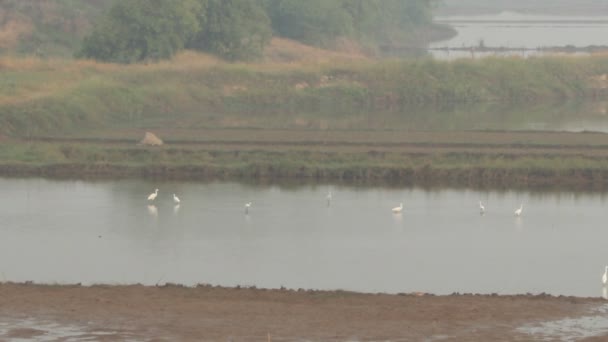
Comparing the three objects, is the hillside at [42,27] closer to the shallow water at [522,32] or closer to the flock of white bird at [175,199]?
the shallow water at [522,32]

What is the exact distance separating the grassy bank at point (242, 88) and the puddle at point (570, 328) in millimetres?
21250

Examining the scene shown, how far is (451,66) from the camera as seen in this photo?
51.6 metres

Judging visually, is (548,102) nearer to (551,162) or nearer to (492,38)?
(551,162)

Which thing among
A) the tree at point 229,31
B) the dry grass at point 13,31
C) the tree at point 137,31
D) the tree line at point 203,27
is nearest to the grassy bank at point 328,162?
the tree at point 137,31

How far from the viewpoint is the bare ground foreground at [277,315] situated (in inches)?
526

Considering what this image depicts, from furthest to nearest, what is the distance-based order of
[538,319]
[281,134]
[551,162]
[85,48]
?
[85,48], [281,134], [551,162], [538,319]

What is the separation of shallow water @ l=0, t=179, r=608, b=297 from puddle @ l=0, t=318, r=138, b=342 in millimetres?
3402

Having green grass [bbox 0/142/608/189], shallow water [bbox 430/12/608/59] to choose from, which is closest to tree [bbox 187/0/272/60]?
shallow water [bbox 430/12/608/59]

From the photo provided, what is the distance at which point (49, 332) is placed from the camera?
13.4 m

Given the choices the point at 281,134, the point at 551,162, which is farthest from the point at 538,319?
the point at 281,134

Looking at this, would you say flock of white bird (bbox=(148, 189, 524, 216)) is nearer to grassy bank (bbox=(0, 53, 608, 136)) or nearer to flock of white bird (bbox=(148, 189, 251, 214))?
flock of white bird (bbox=(148, 189, 251, 214))

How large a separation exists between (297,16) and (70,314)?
51247 millimetres

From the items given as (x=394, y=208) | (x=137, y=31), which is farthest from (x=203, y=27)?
(x=394, y=208)

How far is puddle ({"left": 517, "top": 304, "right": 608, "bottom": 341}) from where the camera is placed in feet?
43.8
